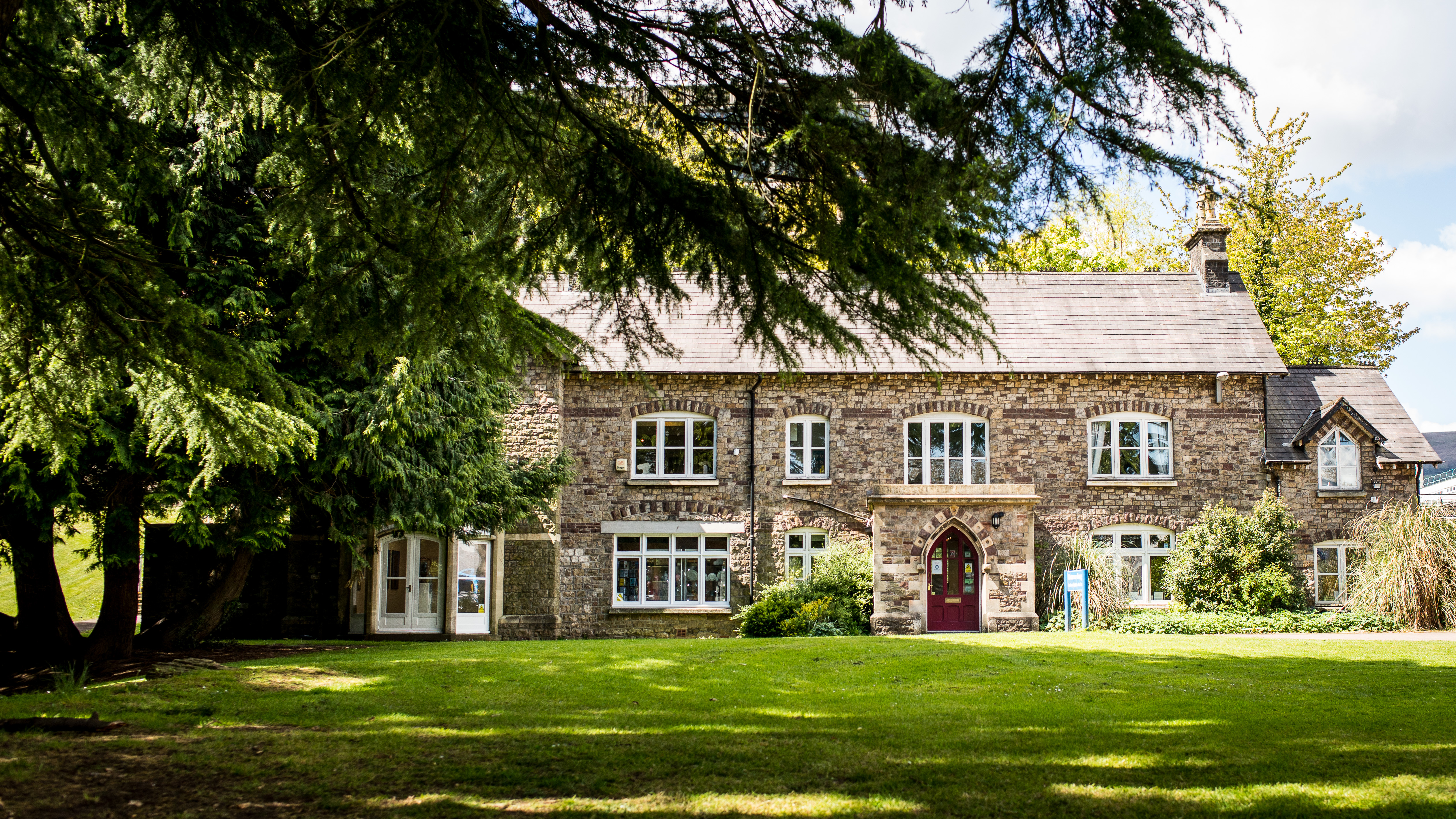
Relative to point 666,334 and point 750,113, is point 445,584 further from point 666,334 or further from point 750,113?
point 750,113

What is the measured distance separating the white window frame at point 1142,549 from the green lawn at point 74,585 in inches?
1013

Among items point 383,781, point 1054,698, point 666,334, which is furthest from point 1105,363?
point 383,781

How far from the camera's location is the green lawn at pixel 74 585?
29.2 meters

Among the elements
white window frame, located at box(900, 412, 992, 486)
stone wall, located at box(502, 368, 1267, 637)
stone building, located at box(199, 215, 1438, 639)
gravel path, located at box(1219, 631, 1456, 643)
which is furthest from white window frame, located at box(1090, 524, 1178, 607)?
gravel path, located at box(1219, 631, 1456, 643)

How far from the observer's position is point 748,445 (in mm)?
20906

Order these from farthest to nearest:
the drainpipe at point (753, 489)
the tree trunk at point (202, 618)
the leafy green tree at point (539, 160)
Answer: the drainpipe at point (753, 489), the tree trunk at point (202, 618), the leafy green tree at point (539, 160)

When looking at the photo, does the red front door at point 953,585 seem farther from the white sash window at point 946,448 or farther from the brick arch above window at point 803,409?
the brick arch above window at point 803,409

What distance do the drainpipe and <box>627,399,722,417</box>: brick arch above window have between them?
2.28 feet

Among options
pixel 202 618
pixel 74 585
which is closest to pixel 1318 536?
pixel 202 618

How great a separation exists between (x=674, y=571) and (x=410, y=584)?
516cm

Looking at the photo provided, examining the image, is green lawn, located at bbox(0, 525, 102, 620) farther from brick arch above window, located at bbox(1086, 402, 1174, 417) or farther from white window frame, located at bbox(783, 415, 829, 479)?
brick arch above window, located at bbox(1086, 402, 1174, 417)

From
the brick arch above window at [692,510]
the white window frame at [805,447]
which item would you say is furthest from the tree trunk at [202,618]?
the white window frame at [805,447]

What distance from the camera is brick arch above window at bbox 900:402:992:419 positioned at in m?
20.9

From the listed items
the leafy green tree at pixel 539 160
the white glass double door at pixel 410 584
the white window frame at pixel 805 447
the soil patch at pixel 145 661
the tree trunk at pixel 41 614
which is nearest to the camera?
the leafy green tree at pixel 539 160
